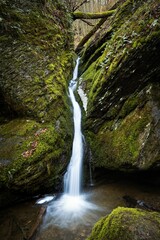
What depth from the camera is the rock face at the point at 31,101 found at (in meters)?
5.11

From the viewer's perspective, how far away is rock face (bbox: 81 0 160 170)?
17.7ft

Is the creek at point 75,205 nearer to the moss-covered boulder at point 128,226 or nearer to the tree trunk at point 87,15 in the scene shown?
the moss-covered boulder at point 128,226

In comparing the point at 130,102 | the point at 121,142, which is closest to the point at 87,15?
the point at 130,102

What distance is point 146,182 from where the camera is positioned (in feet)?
19.8

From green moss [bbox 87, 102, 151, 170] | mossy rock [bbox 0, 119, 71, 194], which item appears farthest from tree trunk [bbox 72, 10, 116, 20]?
mossy rock [bbox 0, 119, 71, 194]

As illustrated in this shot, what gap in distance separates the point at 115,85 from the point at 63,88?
1.87 metres

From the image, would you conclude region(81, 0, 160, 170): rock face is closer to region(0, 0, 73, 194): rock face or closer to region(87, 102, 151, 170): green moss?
region(87, 102, 151, 170): green moss

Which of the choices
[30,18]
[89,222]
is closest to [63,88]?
[30,18]

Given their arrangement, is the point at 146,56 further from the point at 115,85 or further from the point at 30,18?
the point at 30,18

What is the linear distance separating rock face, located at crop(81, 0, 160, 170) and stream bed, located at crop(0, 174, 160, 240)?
2.01ft

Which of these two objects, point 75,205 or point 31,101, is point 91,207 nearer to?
point 75,205

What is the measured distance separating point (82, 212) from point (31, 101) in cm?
298

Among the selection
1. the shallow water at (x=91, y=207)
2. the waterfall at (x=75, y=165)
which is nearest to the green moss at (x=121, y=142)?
the waterfall at (x=75, y=165)

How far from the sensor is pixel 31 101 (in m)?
6.05
